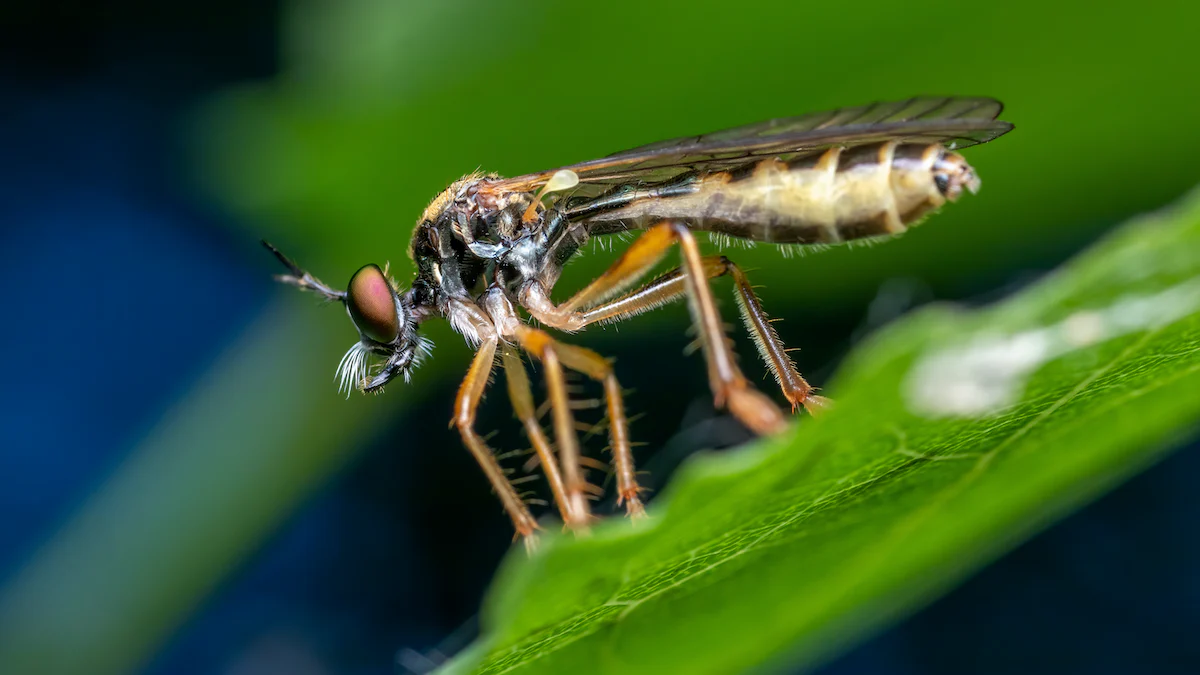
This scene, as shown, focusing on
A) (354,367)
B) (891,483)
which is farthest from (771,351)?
(354,367)

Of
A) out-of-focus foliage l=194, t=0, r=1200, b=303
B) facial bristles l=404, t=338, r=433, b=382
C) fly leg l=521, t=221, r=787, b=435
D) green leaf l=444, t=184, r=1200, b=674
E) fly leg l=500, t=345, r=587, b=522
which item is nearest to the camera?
green leaf l=444, t=184, r=1200, b=674

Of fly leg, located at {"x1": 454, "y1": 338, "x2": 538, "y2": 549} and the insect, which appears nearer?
the insect

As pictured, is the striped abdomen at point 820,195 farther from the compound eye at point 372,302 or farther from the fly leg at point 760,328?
the compound eye at point 372,302

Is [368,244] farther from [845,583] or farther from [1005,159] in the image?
[845,583]

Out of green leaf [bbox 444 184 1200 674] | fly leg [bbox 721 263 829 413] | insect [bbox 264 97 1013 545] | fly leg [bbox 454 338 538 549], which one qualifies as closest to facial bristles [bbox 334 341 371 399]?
insect [bbox 264 97 1013 545]

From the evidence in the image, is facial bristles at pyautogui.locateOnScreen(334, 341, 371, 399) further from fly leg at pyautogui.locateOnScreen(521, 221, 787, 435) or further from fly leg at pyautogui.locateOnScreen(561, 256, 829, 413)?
fly leg at pyautogui.locateOnScreen(561, 256, 829, 413)

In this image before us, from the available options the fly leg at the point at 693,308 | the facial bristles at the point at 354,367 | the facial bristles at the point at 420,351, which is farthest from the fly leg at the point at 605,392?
the facial bristles at the point at 354,367

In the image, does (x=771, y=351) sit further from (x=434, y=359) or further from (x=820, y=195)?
(x=434, y=359)
